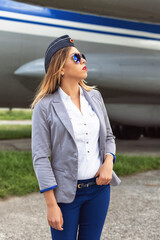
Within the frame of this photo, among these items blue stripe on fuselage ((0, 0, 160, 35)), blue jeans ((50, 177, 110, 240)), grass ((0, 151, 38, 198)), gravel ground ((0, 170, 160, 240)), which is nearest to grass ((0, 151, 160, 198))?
grass ((0, 151, 38, 198))

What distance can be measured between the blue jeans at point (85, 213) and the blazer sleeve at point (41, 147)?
16 cm

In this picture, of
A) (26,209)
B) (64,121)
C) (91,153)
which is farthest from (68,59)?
(26,209)

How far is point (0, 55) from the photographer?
562 cm

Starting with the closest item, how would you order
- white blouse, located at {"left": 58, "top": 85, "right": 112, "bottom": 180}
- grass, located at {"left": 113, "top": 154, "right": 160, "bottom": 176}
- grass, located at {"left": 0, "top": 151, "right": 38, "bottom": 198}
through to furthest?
white blouse, located at {"left": 58, "top": 85, "right": 112, "bottom": 180}
grass, located at {"left": 0, "top": 151, "right": 38, "bottom": 198}
grass, located at {"left": 113, "top": 154, "right": 160, "bottom": 176}

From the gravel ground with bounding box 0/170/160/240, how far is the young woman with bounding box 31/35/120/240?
1058mm

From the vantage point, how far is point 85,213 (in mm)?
1480

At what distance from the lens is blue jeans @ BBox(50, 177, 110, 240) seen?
1.41 m

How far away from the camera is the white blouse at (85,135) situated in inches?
56.0

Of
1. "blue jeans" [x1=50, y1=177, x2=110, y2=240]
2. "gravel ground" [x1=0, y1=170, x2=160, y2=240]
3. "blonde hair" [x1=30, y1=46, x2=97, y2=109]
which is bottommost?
"gravel ground" [x1=0, y1=170, x2=160, y2=240]

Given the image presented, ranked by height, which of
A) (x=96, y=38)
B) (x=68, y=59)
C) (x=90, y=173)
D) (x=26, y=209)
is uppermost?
(x=68, y=59)

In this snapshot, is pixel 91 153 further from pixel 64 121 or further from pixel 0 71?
pixel 0 71

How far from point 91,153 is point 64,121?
21cm

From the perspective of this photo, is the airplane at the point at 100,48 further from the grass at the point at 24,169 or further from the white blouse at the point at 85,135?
the white blouse at the point at 85,135

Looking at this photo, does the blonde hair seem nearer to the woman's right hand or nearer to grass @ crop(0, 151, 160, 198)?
the woman's right hand
